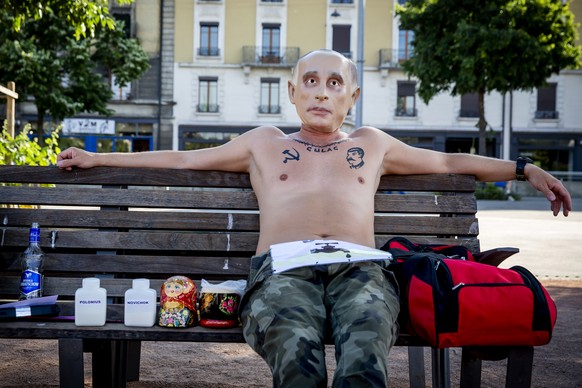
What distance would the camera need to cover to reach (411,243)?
348 cm

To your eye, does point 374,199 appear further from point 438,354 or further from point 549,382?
point 549,382

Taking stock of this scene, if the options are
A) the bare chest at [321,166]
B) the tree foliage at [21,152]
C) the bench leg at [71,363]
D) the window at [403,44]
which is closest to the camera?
the bench leg at [71,363]

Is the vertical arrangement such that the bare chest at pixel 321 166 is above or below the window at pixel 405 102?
below


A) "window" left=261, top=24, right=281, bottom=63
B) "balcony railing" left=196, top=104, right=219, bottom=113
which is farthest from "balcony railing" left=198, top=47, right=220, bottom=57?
"balcony railing" left=196, top=104, right=219, bottom=113

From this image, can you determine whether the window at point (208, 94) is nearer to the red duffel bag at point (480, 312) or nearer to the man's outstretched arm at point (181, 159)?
the man's outstretched arm at point (181, 159)

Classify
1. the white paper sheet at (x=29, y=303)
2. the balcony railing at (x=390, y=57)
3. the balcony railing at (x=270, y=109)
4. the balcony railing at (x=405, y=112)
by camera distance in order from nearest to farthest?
the white paper sheet at (x=29, y=303) < the balcony railing at (x=390, y=57) < the balcony railing at (x=270, y=109) < the balcony railing at (x=405, y=112)

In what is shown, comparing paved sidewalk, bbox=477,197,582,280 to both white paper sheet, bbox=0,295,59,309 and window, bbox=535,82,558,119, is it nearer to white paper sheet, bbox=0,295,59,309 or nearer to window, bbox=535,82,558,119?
white paper sheet, bbox=0,295,59,309

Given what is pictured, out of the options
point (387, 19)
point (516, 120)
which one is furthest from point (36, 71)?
point (516, 120)

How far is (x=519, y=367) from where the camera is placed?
2777 mm

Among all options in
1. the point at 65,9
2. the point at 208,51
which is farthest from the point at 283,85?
the point at 65,9

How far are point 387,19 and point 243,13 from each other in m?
7.72

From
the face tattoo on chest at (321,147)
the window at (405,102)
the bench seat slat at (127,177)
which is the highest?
the window at (405,102)

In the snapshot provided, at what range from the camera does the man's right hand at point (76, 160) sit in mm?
3664

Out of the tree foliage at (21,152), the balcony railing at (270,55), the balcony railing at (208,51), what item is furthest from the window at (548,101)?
the tree foliage at (21,152)
